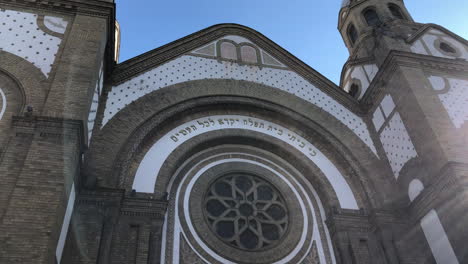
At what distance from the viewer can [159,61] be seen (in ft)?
43.6

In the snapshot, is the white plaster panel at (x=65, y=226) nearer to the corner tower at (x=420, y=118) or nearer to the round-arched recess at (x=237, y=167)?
the round-arched recess at (x=237, y=167)

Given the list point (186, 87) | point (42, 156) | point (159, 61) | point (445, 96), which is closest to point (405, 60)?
point (445, 96)

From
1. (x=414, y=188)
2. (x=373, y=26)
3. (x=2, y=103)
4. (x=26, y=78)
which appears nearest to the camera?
(x=2, y=103)

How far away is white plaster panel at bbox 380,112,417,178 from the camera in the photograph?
39.7 feet

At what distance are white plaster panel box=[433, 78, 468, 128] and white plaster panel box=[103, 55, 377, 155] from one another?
8.14 ft

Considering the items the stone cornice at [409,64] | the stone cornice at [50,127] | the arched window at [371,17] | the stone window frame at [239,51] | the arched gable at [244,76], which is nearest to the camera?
the stone cornice at [50,127]

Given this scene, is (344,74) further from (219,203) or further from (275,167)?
(219,203)

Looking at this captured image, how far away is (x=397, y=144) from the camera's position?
1262 centimetres

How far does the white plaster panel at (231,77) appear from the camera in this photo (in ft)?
40.6

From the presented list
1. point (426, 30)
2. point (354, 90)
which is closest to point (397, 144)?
point (354, 90)

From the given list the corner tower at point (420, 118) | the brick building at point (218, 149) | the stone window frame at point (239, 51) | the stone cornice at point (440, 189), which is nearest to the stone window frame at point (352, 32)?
the corner tower at point (420, 118)

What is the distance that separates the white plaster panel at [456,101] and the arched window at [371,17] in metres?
5.61

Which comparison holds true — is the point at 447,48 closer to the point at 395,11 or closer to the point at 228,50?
the point at 395,11

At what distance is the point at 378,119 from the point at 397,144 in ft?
4.98
